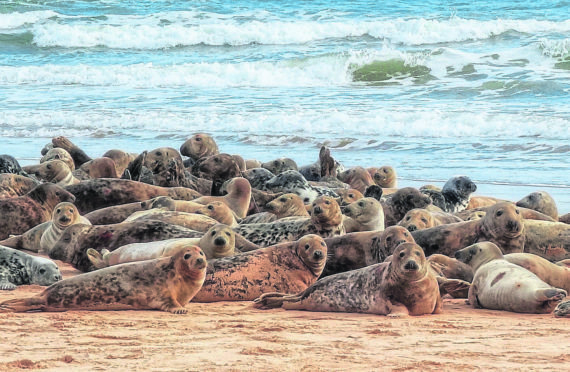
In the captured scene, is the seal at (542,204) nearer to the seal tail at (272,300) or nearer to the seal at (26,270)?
the seal tail at (272,300)

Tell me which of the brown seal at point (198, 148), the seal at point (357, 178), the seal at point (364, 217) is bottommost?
the seal at point (357, 178)

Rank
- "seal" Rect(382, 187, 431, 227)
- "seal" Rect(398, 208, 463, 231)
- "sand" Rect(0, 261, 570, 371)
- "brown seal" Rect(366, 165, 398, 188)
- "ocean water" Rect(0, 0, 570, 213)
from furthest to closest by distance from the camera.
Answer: "ocean water" Rect(0, 0, 570, 213) → "brown seal" Rect(366, 165, 398, 188) → "seal" Rect(382, 187, 431, 227) → "seal" Rect(398, 208, 463, 231) → "sand" Rect(0, 261, 570, 371)

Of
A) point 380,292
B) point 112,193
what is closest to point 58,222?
point 112,193

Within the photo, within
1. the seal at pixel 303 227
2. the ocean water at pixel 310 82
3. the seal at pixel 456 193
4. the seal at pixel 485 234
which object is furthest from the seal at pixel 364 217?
the ocean water at pixel 310 82

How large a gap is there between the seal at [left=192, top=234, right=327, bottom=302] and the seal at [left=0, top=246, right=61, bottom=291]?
3.67 ft

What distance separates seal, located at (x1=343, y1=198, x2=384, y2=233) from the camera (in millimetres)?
8484

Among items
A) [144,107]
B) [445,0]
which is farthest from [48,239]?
[445,0]

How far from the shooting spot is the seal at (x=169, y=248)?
6.75 metres

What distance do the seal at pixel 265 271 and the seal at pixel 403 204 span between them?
2.60 meters

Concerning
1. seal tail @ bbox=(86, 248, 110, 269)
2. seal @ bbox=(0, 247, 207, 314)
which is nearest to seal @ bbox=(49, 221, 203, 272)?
seal tail @ bbox=(86, 248, 110, 269)

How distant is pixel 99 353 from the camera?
4449 millimetres

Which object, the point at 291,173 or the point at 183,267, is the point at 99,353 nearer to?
the point at 183,267

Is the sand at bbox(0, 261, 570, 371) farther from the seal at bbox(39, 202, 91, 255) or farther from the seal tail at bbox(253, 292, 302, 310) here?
the seal at bbox(39, 202, 91, 255)

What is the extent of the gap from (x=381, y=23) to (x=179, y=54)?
6201mm
